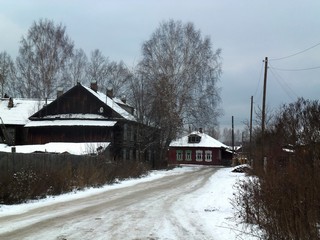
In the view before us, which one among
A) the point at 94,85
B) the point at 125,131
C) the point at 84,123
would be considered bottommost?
the point at 125,131

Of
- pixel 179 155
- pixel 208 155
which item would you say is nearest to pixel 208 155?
pixel 208 155

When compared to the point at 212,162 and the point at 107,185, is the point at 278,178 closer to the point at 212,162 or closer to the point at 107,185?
the point at 107,185

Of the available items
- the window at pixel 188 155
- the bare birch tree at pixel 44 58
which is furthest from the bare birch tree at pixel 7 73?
the window at pixel 188 155

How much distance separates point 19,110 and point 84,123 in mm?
12521

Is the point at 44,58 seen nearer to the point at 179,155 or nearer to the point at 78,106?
the point at 78,106

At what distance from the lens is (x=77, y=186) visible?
71.5 feet

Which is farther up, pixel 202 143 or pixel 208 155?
pixel 202 143

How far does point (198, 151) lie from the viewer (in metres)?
81.1

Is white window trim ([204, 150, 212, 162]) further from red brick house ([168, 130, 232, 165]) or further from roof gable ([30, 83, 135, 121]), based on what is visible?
roof gable ([30, 83, 135, 121])

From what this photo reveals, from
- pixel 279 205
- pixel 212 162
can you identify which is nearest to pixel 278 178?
pixel 279 205

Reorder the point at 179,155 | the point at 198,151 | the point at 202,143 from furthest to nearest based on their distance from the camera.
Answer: the point at 179,155
the point at 198,151
the point at 202,143

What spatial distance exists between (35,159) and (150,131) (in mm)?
30547

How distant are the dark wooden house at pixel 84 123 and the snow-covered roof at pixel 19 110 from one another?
11.4 feet

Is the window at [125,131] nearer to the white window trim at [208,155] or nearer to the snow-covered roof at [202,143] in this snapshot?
the snow-covered roof at [202,143]
